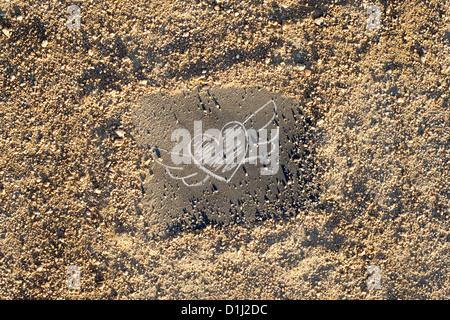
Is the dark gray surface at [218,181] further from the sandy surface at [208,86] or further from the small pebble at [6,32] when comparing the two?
the small pebble at [6,32]

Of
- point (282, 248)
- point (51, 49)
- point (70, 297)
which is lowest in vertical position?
point (70, 297)

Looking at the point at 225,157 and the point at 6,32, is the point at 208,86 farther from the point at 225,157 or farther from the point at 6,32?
the point at 6,32

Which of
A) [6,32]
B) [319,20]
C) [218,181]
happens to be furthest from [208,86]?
[6,32]

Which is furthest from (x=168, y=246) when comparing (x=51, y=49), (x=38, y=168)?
(x=51, y=49)

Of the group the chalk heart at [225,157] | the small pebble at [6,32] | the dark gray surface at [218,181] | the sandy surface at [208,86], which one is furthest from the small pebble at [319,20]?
the small pebble at [6,32]

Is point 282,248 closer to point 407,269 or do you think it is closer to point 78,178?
point 407,269
